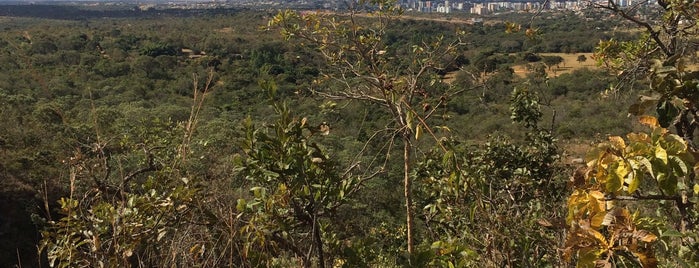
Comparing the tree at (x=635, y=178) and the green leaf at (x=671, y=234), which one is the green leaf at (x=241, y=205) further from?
the green leaf at (x=671, y=234)

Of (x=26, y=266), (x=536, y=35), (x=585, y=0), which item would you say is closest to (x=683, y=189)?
(x=585, y=0)

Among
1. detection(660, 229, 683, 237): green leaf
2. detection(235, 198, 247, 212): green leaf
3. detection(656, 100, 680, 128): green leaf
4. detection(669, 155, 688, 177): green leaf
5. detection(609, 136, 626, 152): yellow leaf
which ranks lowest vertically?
detection(235, 198, 247, 212): green leaf

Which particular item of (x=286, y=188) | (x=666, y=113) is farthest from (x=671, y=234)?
(x=286, y=188)

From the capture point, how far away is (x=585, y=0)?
8.02ft

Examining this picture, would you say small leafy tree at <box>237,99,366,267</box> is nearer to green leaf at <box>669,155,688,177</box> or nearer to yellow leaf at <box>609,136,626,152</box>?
yellow leaf at <box>609,136,626,152</box>

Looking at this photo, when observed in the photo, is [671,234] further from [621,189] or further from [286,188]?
[286,188]

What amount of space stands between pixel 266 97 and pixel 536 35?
7.57ft

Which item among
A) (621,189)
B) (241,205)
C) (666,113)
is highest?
(666,113)

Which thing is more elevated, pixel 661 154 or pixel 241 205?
pixel 661 154

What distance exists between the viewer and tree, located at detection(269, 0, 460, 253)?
158 cm

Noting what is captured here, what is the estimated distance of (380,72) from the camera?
2002 millimetres

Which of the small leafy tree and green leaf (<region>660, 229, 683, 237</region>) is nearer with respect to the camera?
green leaf (<region>660, 229, 683, 237</region>)

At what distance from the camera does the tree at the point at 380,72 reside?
1577 mm

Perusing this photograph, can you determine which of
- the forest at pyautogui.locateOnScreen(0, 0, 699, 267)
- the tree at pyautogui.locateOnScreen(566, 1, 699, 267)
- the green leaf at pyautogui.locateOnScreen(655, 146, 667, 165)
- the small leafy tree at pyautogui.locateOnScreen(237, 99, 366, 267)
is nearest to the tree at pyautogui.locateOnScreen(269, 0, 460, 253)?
the forest at pyautogui.locateOnScreen(0, 0, 699, 267)
